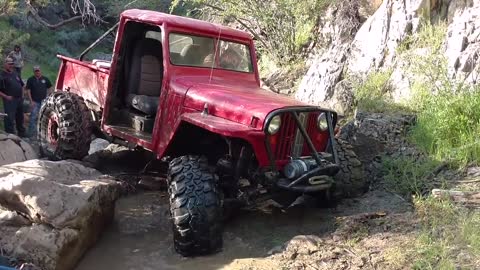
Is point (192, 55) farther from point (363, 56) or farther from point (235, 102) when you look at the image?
point (363, 56)

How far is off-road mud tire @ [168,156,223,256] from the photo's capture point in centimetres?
457

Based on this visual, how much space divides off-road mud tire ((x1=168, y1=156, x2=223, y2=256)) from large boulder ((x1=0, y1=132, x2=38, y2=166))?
310cm

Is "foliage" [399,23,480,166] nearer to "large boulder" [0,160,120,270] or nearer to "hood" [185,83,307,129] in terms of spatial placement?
"hood" [185,83,307,129]

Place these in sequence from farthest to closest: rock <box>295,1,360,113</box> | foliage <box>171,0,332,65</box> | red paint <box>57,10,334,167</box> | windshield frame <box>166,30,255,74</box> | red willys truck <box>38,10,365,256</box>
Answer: foliage <box>171,0,332,65</box>, rock <box>295,1,360,113</box>, windshield frame <box>166,30,255,74</box>, red paint <box>57,10,334,167</box>, red willys truck <box>38,10,365,256</box>

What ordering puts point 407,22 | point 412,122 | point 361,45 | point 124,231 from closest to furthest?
point 124,231, point 412,122, point 407,22, point 361,45

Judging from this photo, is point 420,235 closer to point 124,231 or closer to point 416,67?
point 124,231

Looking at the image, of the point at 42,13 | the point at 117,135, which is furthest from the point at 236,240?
the point at 42,13

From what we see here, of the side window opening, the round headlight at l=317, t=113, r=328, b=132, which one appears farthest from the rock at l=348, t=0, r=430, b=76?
the round headlight at l=317, t=113, r=328, b=132

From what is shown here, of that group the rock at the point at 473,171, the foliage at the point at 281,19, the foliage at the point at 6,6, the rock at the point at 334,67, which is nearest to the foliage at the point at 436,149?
the rock at the point at 473,171

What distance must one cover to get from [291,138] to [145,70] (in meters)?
2.31

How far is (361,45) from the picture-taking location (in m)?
9.05

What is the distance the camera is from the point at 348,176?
5.57 m

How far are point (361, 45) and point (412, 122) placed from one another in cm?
272

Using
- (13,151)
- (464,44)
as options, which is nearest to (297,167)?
(464,44)
